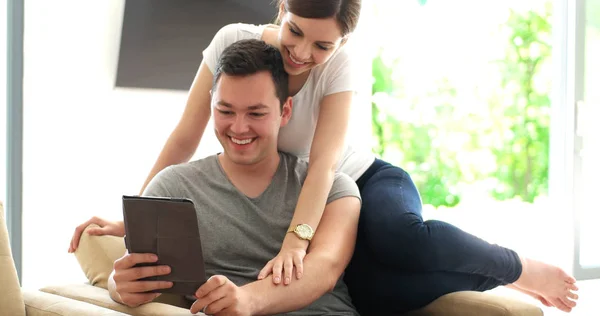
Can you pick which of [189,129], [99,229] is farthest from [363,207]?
[99,229]

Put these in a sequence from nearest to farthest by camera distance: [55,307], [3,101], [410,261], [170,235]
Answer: [170,235], [55,307], [410,261], [3,101]

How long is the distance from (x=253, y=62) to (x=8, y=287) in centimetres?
80

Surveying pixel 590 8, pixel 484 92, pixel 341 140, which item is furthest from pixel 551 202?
pixel 341 140

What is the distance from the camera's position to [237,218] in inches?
81.0

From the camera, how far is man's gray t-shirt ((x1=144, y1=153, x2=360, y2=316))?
2021mm

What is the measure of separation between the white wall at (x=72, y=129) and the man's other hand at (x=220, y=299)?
2083 mm

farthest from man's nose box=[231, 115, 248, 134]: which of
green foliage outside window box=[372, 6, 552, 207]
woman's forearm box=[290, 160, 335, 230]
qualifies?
green foliage outside window box=[372, 6, 552, 207]

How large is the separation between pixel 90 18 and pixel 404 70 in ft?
16.2

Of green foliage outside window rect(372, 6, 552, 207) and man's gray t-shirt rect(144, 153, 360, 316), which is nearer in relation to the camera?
man's gray t-shirt rect(144, 153, 360, 316)

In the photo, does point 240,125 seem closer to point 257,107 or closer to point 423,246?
point 257,107

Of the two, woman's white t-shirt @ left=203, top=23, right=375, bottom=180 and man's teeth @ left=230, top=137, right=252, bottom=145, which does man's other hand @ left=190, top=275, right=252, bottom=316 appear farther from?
woman's white t-shirt @ left=203, top=23, right=375, bottom=180

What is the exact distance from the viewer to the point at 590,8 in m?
5.27

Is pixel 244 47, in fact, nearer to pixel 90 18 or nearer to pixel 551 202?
pixel 90 18

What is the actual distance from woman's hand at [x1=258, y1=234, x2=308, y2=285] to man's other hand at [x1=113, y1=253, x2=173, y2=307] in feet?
0.92
